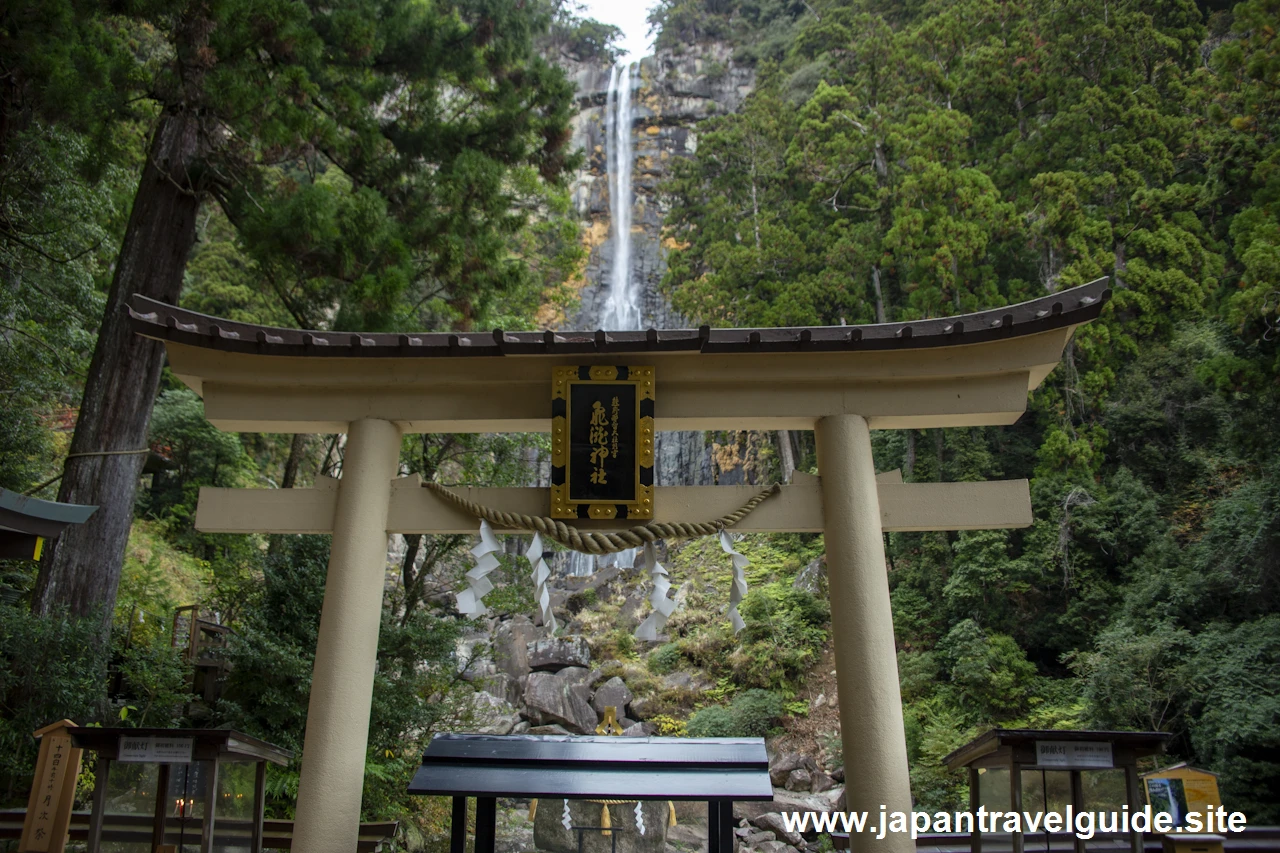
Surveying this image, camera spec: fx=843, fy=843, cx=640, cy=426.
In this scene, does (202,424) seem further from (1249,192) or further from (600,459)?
(1249,192)

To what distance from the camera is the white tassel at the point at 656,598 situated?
4.86 meters

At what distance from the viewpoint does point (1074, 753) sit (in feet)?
13.3

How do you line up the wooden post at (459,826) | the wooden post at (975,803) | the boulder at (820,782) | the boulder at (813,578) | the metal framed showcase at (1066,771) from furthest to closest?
the boulder at (813,578), the boulder at (820,782), the wooden post at (459,826), the wooden post at (975,803), the metal framed showcase at (1066,771)

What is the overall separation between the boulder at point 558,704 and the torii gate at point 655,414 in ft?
34.8

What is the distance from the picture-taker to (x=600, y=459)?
5.07 meters

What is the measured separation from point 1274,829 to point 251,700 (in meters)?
8.79

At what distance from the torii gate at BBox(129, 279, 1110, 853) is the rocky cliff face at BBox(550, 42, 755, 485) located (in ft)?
82.6

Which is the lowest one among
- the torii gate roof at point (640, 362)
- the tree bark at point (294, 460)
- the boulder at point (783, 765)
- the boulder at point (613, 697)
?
the boulder at point (783, 765)

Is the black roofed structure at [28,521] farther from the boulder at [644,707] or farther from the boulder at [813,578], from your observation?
the boulder at [813,578]

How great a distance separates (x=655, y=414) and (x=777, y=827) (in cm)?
837

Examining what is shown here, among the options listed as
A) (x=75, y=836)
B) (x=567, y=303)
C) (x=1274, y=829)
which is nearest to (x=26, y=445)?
(x=75, y=836)

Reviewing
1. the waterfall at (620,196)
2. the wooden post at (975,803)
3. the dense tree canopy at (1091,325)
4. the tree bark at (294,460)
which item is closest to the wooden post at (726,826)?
the wooden post at (975,803)

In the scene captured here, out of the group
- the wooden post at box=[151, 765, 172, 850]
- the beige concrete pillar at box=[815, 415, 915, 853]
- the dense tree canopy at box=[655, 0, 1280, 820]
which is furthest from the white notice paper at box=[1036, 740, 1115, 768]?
the dense tree canopy at box=[655, 0, 1280, 820]

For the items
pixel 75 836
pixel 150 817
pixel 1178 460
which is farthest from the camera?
pixel 1178 460
